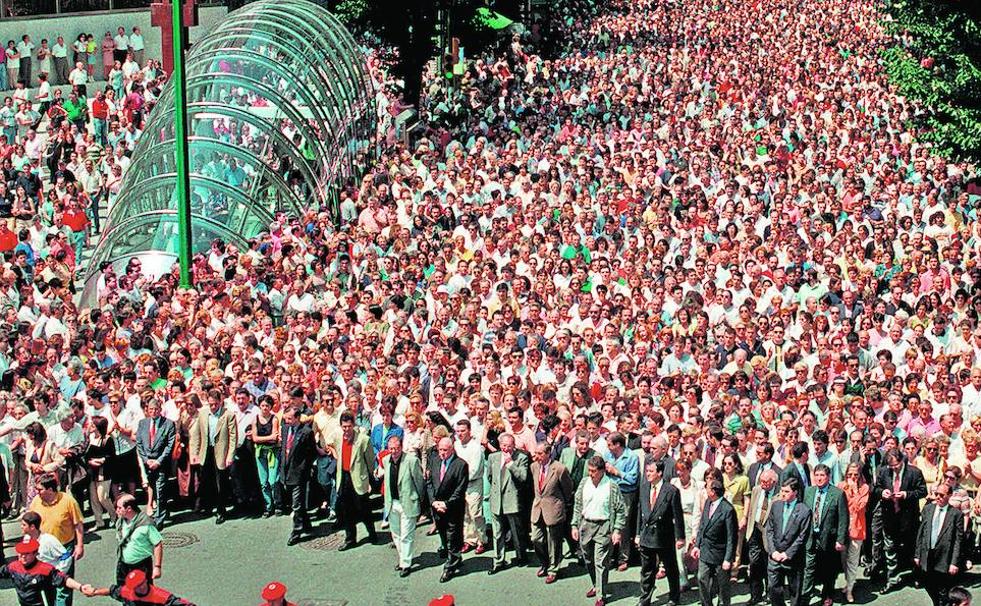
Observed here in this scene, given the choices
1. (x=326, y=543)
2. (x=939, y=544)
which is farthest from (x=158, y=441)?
(x=939, y=544)

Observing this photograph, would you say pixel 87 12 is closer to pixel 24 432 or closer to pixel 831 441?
pixel 24 432

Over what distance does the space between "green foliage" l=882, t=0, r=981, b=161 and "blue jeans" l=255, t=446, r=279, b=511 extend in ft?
34.9

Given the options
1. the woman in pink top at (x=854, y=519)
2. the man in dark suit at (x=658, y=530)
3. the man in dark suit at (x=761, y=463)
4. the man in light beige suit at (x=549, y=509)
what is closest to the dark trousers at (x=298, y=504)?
the man in light beige suit at (x=549, y=509)

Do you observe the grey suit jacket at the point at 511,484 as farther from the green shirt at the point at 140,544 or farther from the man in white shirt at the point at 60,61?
the man in white shirt at the point at 60,61

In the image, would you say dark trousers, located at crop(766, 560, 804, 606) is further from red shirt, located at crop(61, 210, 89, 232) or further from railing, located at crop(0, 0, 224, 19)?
railing, located at crop(0, 0, 224, 19)

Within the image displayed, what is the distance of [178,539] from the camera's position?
619 inches

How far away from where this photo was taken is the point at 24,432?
16.2m

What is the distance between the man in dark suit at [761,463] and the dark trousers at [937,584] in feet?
4.53

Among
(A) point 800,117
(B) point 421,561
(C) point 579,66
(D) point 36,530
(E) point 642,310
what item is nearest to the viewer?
(D) point 36,530

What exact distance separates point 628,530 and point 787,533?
1.64 meters

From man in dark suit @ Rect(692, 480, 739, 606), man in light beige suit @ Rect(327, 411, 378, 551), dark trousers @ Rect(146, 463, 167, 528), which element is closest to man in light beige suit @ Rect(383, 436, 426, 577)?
man in light beige suit @ Rect(327, 411, 378, 551)

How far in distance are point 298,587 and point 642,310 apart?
19.8ft

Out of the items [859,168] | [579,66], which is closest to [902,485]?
[859,168]

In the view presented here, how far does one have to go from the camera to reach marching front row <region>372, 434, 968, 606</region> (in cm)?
1341
